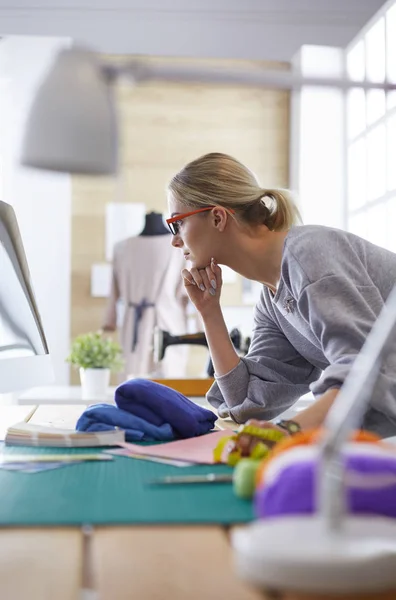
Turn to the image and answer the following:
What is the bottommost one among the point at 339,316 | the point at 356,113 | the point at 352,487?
the point at 352,487

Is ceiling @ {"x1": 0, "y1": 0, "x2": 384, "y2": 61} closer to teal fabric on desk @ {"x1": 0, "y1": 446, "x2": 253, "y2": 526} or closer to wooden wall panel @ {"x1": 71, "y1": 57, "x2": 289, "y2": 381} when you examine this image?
wooden wall panel @ {"x1": 71, "y1": 57, "x2": 289, "y2": 381}

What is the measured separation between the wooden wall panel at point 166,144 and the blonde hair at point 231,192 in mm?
3173

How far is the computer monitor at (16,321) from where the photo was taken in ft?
5.46

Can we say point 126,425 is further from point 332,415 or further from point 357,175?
point 357,175

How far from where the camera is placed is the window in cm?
402

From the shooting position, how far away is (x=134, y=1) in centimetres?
455

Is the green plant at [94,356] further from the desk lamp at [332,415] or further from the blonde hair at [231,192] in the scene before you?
the desk lamp at [332,415]

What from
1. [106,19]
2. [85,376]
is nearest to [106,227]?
[106,19]

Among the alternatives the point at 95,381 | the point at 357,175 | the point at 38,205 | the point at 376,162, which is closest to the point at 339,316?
the point at 95,381

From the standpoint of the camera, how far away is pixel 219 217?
1.83 meters

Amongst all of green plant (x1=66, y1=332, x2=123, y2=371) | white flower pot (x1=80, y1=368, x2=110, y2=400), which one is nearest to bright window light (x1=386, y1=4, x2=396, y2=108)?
green plant (x1=66, y1=332, x2=123, y2=371)

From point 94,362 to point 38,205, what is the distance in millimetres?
1984

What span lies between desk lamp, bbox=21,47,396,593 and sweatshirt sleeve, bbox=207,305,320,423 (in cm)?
107

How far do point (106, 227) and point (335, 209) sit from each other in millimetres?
1491
